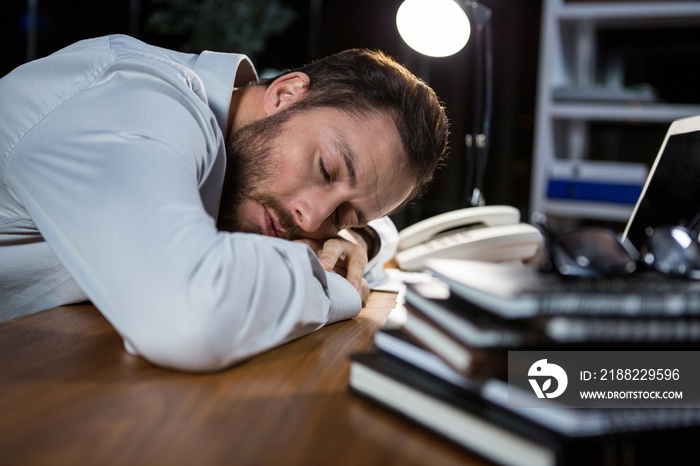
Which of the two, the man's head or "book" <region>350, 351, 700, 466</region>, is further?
the man's head

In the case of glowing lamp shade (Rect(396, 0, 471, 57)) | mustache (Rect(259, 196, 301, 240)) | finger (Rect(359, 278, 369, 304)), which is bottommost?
finger (Rect(359, 278, 369, 304))

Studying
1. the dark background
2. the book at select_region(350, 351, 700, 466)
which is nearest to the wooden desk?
the book at select_region(350, 351, 700, 466)

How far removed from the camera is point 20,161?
85 centimetres

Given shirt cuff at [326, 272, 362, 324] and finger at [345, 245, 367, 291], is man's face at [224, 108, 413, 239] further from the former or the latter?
shirt cuff at [326, 272, 362, 324]

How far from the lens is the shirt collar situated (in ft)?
3.94

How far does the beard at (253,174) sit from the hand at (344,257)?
58mm

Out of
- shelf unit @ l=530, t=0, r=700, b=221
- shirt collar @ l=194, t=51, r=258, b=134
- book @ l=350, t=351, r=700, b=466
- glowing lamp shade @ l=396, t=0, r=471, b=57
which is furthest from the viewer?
shelf unit @ l=530, t=0, r=700, b=221

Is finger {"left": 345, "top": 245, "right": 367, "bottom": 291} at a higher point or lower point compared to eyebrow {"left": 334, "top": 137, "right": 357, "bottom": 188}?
lower

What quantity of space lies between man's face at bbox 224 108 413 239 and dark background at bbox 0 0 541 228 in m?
2.13

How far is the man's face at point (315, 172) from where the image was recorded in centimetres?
108

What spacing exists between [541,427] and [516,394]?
27 millimetres

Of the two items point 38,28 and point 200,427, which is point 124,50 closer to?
point 200,427

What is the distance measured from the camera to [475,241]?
1.48 m

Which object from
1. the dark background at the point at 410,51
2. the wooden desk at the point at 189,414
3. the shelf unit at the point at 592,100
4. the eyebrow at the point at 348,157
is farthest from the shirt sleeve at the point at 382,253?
the dark background at the point at 410,51
